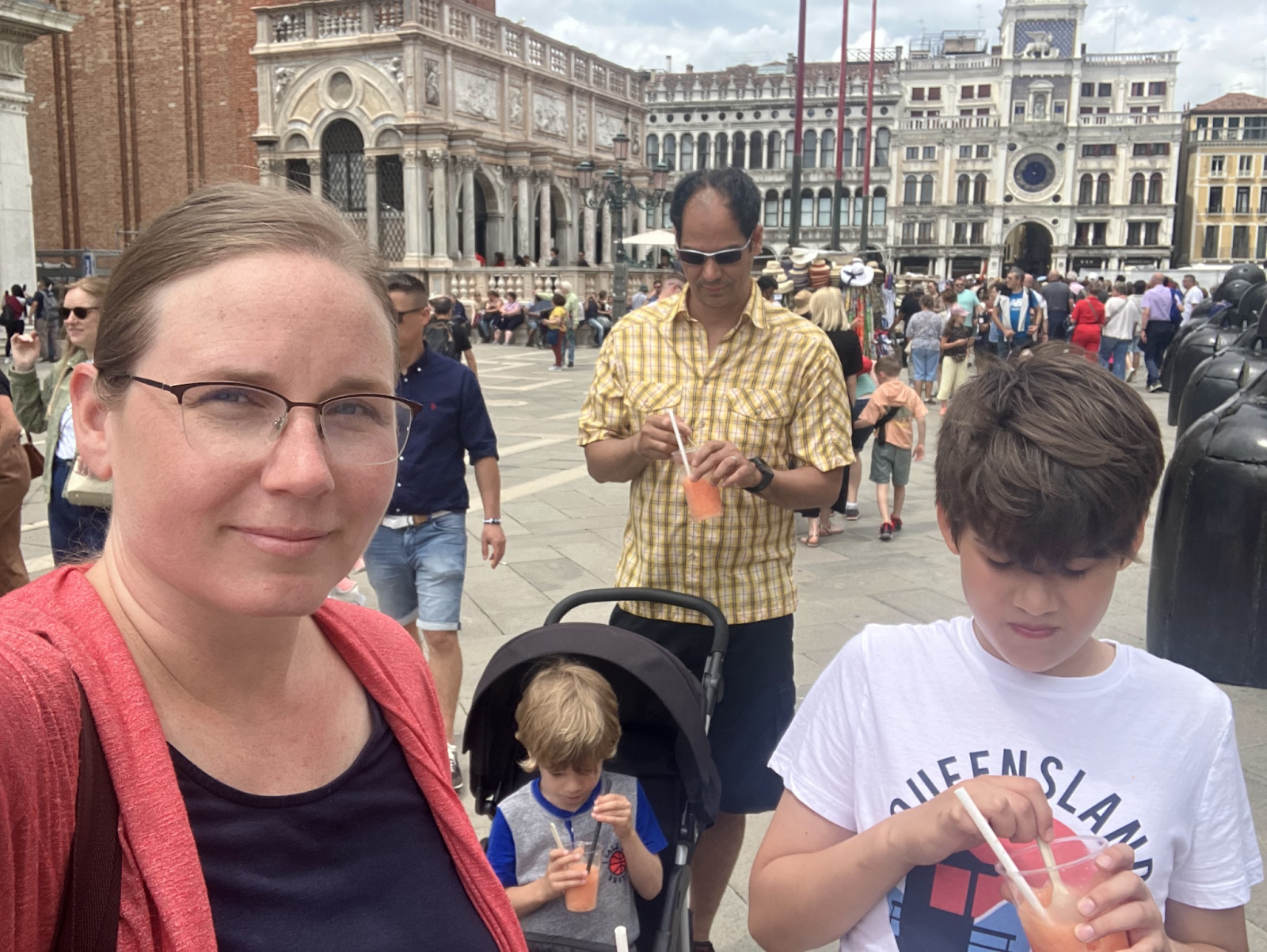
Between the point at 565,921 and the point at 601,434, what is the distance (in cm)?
127

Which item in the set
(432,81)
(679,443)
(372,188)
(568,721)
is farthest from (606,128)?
(568,721)

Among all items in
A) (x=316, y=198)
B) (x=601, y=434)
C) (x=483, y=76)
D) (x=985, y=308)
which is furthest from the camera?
(x=483, y=76)

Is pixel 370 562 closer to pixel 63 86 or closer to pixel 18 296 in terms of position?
pixel 18 296

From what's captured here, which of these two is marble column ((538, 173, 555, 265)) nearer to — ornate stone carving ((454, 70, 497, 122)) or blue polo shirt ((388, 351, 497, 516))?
ornate stone carving ((454, 70, 497, 122))

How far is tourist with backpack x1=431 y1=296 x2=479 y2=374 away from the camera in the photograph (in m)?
8.39

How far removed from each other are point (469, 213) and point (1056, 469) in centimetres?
2809

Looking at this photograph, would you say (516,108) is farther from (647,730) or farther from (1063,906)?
(1063,906)

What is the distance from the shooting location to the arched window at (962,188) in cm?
7444

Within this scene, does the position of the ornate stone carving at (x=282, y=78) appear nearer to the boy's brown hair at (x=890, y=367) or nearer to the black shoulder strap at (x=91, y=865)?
the boy's brown hair at (x=890, y=367)

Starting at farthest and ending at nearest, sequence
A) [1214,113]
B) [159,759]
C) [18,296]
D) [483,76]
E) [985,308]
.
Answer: [1214,113] → [483,76] → [985,308] → [18,296] → [159,759]

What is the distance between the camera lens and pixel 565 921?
215 cm

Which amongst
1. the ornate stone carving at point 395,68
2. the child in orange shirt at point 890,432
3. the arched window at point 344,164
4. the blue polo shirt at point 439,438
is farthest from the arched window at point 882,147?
the blue polo shirt at point 439,438

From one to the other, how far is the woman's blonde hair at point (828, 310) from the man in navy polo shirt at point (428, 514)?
139 inches

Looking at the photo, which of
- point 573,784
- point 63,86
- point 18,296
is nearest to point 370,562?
point 573,784
